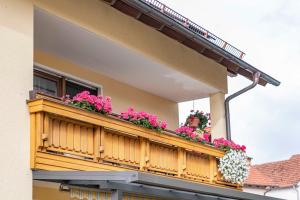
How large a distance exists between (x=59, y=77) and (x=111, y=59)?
40.8 inches

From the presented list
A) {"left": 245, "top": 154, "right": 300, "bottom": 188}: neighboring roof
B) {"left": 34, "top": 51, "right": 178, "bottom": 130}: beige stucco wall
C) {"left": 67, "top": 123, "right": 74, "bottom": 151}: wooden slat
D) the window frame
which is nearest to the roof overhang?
{"left": 67, "top": 123, "right": 74, "bottom": 151}: wooden slat

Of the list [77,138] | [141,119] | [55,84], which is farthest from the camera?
[55,84]

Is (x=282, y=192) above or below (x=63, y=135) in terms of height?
above

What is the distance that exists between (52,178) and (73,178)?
304 millimetres

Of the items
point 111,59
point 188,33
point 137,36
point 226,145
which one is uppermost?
point 188,33

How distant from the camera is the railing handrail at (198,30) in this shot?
12.5m

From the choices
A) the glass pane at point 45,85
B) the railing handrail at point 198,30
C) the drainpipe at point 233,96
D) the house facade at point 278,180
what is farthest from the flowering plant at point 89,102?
the house facade at point 278,180

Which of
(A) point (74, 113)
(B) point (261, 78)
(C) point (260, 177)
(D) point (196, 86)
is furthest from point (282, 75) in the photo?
(C) point (260, 177)

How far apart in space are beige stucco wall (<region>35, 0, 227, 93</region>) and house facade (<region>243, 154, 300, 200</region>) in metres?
22.3

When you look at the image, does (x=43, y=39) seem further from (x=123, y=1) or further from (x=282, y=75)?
(x=282, y=75)

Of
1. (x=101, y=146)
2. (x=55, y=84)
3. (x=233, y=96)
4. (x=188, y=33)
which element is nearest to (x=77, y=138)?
(x=101, y=146)

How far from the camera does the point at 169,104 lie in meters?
15.4

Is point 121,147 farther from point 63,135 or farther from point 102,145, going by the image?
point 63,135

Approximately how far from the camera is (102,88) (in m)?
12.9
